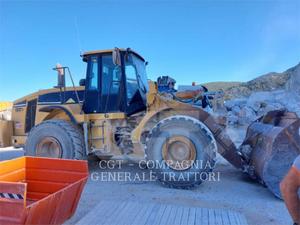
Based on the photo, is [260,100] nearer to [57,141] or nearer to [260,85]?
[260,85]

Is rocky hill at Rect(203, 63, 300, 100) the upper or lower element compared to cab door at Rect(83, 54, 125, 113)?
upper

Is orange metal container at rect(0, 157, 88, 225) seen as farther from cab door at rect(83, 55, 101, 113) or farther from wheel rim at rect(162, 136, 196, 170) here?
cab door at rect(83, 55, 101, 113)

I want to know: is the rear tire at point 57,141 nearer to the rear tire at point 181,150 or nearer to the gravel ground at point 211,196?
the gravel ground at point 211,196

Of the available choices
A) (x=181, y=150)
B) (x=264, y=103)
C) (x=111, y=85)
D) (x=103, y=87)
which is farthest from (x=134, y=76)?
(x=264, y=103)

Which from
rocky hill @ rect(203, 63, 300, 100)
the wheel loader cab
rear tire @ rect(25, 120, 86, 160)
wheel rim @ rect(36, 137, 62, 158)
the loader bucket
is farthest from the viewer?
rocky hill @ rect(203, 63, 300, 100)

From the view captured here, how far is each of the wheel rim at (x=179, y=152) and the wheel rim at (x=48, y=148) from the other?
2.11 metres

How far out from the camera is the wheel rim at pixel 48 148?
5.59 meters

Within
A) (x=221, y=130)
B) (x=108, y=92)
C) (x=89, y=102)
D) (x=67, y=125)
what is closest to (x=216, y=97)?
(x=221, y=130)

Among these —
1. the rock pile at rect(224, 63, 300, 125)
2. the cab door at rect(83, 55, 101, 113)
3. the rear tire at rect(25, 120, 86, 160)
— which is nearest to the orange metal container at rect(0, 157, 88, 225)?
the rear tire at rect(25, 120, 86, 160)

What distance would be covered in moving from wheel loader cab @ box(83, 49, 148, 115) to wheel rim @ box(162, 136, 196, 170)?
3.96 feet

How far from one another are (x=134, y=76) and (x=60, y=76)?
1490 millimetres

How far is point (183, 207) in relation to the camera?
384cm

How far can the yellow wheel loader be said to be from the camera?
4637 mm

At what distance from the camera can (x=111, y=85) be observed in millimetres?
5828
